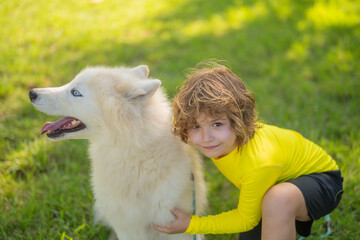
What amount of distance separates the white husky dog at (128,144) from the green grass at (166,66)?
1.65 ft

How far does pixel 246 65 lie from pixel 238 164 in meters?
3.16

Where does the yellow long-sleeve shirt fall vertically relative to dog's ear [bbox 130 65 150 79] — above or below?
below

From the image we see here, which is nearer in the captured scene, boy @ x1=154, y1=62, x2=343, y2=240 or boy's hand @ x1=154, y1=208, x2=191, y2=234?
boy @ x1=154, y1=62, x2=343, y2=240

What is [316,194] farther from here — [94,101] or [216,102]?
[94,101]

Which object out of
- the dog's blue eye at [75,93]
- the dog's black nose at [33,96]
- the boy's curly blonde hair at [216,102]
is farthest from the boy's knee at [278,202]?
the dog's black nose at [33,96]

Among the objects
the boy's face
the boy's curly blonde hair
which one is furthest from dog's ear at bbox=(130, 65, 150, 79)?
the boy's face

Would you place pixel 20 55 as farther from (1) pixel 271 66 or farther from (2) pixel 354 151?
(2) pixel 354 151

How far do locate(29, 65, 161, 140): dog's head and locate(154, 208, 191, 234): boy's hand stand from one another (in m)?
0.75

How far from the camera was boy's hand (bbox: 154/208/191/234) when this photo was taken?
6.17 feet

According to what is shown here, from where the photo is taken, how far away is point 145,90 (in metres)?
1.80

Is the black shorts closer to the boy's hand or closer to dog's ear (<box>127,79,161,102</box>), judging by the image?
the boy's hand

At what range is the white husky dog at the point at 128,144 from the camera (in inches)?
73.5

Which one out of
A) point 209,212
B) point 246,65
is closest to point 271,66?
point 246,65

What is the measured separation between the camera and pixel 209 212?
2.56 m
